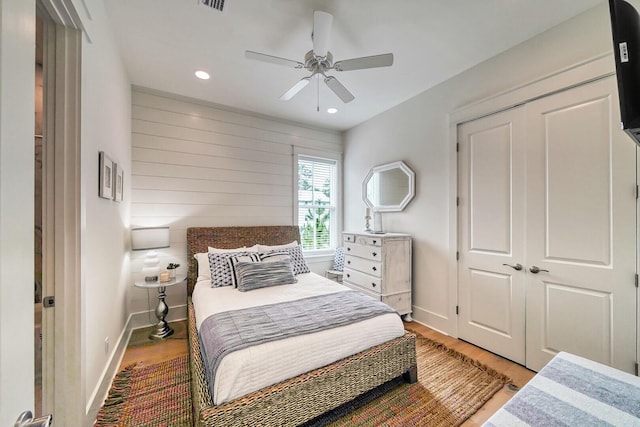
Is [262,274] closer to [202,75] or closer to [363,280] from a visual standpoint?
[363,280]

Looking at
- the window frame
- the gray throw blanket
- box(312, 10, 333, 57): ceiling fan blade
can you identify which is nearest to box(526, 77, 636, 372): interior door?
the gray throw blanket

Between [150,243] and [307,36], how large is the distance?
8.58 ft

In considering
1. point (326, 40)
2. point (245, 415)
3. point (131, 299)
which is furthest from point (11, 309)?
point (131, 299)

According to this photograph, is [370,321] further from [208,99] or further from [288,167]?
[208,99]

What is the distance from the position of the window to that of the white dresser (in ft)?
3.80

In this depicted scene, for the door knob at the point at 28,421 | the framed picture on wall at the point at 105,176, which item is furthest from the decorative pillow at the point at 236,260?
the door knob at the point at 28,421

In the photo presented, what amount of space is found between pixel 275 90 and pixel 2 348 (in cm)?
312

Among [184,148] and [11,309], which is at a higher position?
[184,148]

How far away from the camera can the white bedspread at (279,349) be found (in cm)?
139

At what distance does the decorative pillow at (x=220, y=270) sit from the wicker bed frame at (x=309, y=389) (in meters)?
0.46

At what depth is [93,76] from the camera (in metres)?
1.65

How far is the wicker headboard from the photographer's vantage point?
10.6ft

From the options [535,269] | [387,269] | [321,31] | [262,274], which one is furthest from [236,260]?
[535,269]

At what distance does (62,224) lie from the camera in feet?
4.49
